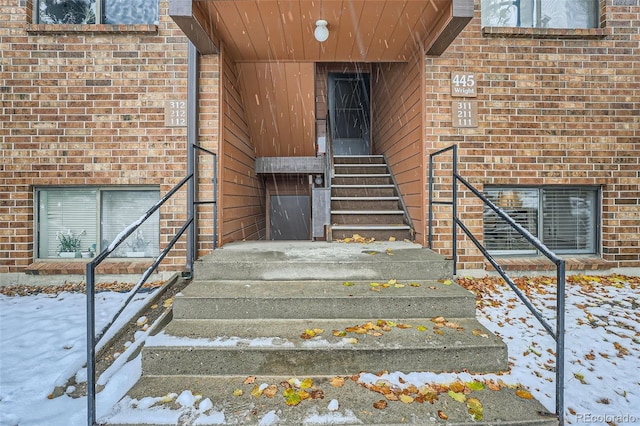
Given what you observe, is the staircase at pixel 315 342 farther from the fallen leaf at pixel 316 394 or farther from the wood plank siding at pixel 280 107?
the wood plank siding at pixel 280 107

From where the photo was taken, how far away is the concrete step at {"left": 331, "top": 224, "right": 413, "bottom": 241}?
14.9 feet

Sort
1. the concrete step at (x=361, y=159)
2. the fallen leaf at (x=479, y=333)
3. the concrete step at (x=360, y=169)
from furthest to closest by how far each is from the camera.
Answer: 1. the concrete step at (x=361, y=159)
2. the concrete step at (x=360, y=169)
3. the fallen leaf at (x=479, y=333)

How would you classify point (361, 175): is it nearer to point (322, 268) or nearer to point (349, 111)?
point (322, 268)

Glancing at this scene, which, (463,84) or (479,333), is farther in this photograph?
(463,84)

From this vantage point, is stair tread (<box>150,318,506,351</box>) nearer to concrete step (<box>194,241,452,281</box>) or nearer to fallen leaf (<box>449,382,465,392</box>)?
fallen leaf (<box>449,382,465,392</box>)

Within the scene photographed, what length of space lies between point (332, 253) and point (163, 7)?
359 centimetres

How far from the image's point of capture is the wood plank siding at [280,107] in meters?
4.81

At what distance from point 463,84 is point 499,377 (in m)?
3.39

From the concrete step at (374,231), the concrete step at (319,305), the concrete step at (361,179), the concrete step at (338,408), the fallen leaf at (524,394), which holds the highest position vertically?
the concrete step at (361,179)

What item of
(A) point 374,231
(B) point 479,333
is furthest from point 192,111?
(B) point 479,333

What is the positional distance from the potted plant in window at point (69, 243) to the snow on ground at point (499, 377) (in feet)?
2.00

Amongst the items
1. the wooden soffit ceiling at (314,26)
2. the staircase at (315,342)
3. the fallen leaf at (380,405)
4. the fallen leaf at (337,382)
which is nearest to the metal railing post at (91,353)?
the staircase at (315,342)

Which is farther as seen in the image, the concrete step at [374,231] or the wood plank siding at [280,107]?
the wood plank siding at [280,107]

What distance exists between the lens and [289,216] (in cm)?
782
